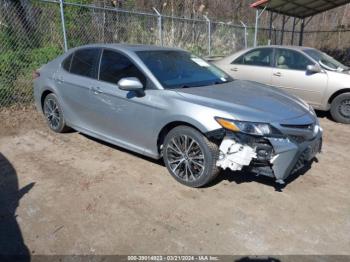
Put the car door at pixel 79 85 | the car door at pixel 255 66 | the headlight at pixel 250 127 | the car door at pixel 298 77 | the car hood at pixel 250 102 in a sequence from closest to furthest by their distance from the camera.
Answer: the headlight at pixel 250 127 → the car hood at pixel 250 102 → the car door at pixel 79 85 → the car door at pixel 298 77 → the car door at pixel 255 66

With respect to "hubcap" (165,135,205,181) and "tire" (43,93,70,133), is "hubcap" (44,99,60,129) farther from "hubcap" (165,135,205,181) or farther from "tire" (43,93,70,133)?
"hubcap" (165,135,205,181)

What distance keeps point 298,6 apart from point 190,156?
1295 cm

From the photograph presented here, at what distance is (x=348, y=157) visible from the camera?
17.5 feet

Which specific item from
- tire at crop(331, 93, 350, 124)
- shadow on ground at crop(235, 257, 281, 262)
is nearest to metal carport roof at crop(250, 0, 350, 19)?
tire at crop(331, 93, 350, 124)

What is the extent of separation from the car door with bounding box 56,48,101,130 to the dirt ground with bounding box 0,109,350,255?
1.78ft

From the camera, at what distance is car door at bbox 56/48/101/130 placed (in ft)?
16.8

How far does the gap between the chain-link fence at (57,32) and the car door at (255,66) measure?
9.59 feet

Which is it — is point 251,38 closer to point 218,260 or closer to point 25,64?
point 25,64

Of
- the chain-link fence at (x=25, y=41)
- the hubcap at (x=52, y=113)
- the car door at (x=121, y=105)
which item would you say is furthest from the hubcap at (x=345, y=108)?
the chain-link fence at (x=25, y=41)

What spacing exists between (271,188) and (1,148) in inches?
158

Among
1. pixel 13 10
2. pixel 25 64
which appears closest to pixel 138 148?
pixel 25 64

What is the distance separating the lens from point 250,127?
3.73 m

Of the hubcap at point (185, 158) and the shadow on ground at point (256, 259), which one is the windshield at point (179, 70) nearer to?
the hubcap at point (185, 158)

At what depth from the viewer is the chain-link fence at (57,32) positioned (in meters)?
7.79
